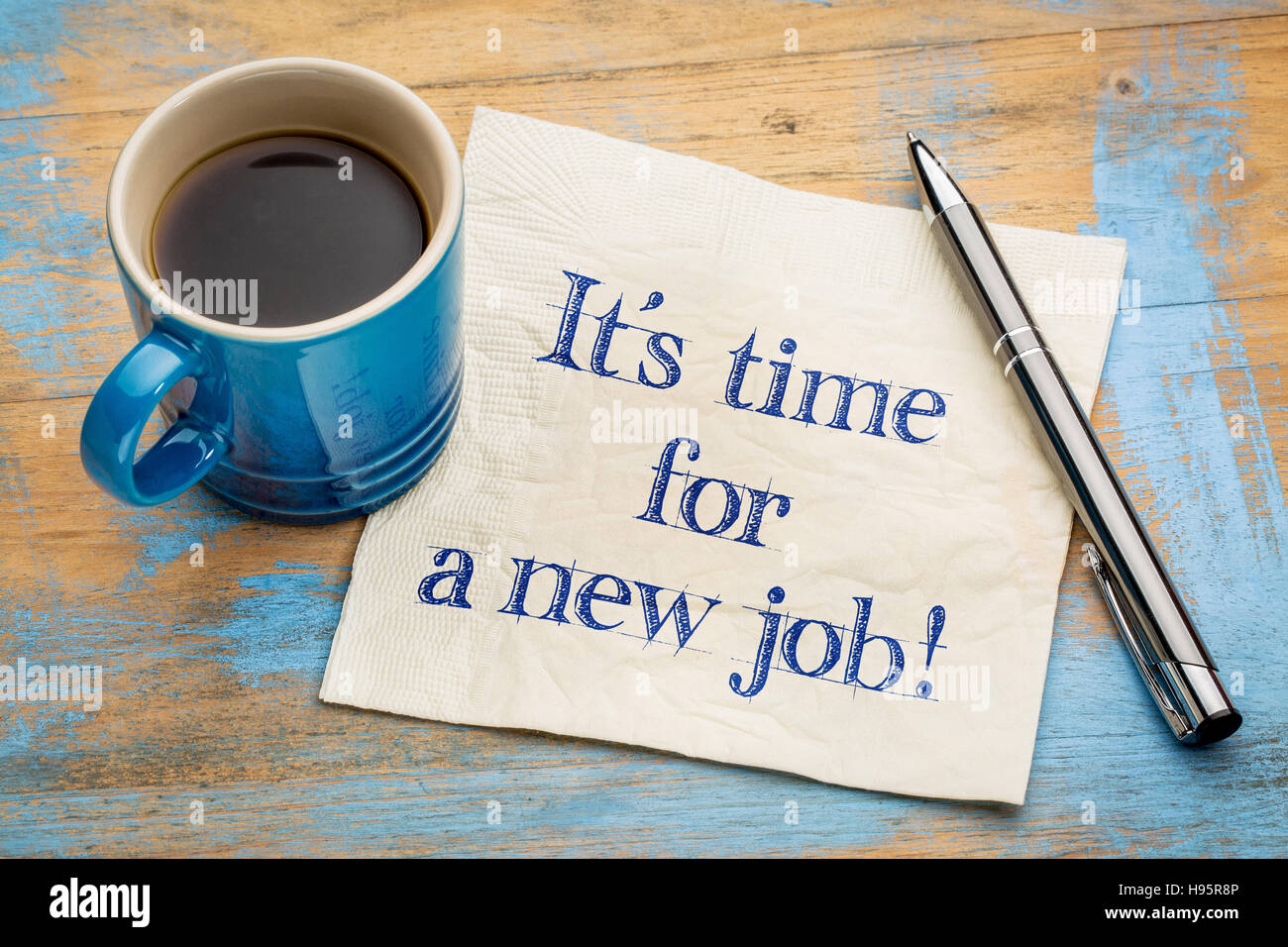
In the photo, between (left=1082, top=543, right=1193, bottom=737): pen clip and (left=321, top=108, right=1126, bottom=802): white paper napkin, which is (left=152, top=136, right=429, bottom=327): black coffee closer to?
(left=321, top=108, right=1126, bottom=802): white paper napkin

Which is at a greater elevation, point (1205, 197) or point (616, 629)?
point (1205, 197)

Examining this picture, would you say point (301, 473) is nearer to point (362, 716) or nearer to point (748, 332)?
point (362, 716)

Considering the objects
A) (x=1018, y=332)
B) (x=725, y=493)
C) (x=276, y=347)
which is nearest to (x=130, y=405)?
(x=276, y=347)

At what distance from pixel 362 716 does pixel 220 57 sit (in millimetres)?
377

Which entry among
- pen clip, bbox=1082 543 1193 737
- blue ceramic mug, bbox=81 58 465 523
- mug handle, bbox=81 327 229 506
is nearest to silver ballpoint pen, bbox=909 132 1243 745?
pen clip, bbox=1082 543 1193 737

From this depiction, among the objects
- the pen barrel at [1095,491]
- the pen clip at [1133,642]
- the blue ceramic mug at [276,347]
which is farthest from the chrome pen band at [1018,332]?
the blue ceramic mug at [276,347]

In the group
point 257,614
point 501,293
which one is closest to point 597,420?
point 501,293

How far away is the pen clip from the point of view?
0.48 metres

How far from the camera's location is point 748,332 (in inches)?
20.8

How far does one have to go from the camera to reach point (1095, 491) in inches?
19.5

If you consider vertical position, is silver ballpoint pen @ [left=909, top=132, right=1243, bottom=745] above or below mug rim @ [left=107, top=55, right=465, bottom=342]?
below

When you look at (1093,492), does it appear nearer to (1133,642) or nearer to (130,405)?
(1133,642)

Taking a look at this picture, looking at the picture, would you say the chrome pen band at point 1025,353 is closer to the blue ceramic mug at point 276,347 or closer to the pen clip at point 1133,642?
the pen clip at point 1133,642

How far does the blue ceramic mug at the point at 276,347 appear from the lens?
355mm
